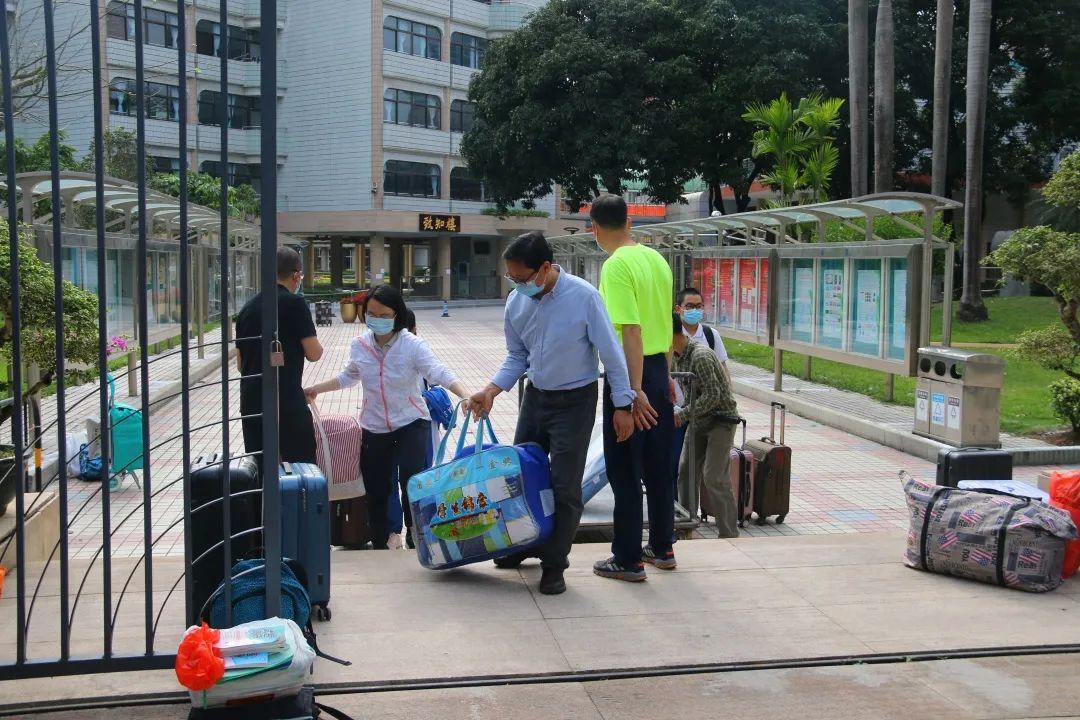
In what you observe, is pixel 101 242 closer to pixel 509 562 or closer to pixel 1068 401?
pixel 509 562

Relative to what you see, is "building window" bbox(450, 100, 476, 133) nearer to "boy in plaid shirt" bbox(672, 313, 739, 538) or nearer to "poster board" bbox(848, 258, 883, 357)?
"poster board" bbox(848, 258, 883, 357)

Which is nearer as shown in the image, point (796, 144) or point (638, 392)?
point (638, 392)

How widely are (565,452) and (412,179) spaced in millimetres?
47423

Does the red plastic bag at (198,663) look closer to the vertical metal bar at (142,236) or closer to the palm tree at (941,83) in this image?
the vertical metal bar at (142,236)

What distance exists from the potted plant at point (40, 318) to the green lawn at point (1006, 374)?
9.37 meters

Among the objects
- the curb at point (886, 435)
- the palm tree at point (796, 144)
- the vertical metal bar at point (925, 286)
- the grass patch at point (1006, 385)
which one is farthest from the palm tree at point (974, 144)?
the vertical metal bar at point (925, 286)

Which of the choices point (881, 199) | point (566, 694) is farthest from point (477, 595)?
point (881, 199)

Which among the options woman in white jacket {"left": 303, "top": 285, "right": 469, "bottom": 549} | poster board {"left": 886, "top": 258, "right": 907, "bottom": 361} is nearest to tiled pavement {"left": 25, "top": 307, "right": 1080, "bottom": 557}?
woman in white jacket {"left": 303, "top": 285, "right": 469, "bottom": 549}

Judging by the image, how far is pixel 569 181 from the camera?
116 ft

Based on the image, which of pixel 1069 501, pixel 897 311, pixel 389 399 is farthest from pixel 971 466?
pixel 897 311

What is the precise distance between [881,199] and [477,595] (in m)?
8.73

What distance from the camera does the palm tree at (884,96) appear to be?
2245 cm

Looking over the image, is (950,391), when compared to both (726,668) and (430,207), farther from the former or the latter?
(430,207)

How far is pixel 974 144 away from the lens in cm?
2395
